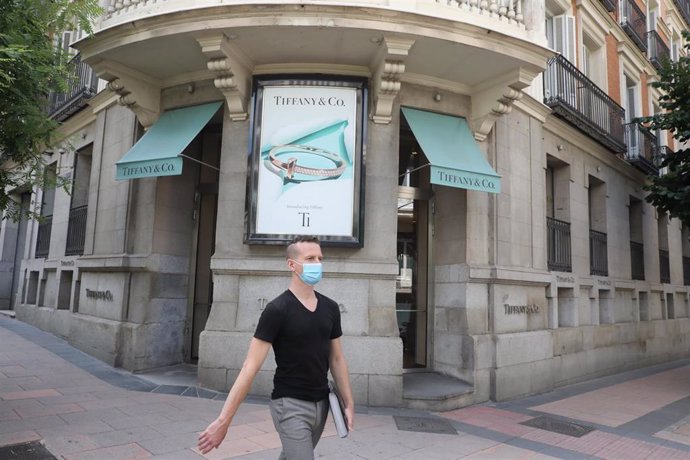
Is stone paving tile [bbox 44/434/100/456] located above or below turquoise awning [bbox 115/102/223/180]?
below

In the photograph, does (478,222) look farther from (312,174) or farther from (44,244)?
→ (44,244)

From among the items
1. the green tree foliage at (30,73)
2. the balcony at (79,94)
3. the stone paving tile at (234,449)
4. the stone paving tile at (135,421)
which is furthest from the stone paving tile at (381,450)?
the balcony at (79,94)

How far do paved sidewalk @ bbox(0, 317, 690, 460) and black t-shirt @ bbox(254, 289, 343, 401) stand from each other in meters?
2.49

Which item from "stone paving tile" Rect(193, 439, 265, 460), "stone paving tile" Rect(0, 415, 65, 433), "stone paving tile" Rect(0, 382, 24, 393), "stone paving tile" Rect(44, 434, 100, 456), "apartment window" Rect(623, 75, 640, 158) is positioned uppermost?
"apartment window" Rect(623, 75, 640, 158)

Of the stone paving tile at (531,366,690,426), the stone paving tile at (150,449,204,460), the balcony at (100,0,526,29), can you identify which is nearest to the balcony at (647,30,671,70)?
the stone paving tile at (531,366,690,426)

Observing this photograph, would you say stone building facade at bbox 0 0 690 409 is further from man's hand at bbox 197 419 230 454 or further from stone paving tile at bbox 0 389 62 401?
man's hand at bbox 197 419 230 454

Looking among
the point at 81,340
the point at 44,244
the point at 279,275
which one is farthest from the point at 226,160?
the point at 44,244

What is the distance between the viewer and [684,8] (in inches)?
816

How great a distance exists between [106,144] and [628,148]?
13.7 m

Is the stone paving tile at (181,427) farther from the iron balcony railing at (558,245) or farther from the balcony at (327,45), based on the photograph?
the iron balcony railing at (558,245)

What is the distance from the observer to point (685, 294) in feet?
56.8

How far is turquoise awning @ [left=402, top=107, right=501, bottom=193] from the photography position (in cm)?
743

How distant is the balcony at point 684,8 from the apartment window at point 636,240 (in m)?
10.5

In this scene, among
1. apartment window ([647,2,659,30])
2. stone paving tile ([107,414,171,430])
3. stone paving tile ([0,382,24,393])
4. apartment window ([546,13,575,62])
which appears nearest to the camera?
stone paving tile ([107,414,171,430])
